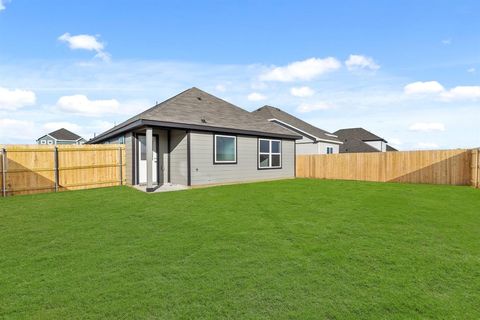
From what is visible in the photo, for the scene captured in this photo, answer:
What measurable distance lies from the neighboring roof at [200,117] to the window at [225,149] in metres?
0.43

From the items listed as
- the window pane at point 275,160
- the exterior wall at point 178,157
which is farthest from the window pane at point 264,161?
the exterior wall at point 178,157

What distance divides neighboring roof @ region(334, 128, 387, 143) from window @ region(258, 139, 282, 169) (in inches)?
885

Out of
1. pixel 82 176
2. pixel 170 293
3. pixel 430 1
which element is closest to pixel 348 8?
pixel 430 1

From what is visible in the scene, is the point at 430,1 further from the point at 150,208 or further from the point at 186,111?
the point at 150,208

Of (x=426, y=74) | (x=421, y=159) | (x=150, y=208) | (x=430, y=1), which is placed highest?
(x=430, y=1)

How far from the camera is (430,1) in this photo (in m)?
9.95

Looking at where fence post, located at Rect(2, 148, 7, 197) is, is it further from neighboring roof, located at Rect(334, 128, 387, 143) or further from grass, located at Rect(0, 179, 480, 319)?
neighboring roof, located at Rect(334, 128, 387, 143)

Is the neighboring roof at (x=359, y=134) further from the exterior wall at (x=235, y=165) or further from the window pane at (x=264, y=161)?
the window pane at (x=264, y=161)

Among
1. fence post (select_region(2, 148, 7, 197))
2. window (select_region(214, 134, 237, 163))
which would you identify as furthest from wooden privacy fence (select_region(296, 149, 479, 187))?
fence post (select_region(2, 148, 7, 197))

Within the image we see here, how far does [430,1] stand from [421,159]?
806 cm

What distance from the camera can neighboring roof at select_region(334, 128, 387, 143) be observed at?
35750 millimetres

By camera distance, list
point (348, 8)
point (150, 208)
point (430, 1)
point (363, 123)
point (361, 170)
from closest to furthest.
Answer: point (150, 208) < point (430, 1) < point (348, 8) < point (361, 170) < point (363, 123)

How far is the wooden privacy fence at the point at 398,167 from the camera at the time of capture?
13.5 m

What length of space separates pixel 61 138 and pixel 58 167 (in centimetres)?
4546
